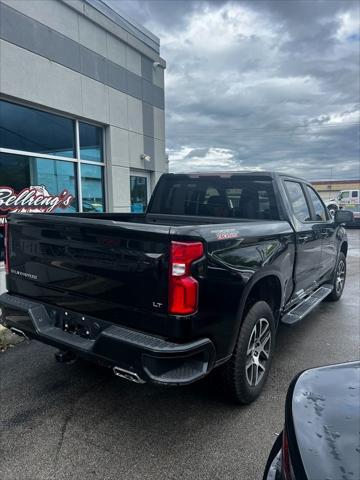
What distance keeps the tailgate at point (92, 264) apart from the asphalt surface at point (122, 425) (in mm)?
893

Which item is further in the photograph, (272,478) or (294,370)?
(294,370)

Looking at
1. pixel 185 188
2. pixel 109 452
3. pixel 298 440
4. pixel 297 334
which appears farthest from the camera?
pixel 297 334

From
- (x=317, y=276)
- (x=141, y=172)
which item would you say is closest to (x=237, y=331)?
(x=317, y=276)

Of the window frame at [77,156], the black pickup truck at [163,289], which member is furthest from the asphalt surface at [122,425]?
the window frame at [77,156]

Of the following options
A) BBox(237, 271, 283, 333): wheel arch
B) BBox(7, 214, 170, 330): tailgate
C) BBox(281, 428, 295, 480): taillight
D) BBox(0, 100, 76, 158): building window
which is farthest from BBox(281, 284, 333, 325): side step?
BBox(0, 100, 76, 158): building window

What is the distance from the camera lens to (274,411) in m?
3.09

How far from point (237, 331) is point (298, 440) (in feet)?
4.66

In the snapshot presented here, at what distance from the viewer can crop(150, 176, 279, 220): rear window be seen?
13.4 ft

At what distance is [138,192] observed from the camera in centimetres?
1073

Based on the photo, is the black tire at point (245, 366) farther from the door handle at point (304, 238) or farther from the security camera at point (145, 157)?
the security camera at point (145, 157)

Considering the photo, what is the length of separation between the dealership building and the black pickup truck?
11.4 feet

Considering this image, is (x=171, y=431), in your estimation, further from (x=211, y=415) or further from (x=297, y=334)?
(x=297, y=334)

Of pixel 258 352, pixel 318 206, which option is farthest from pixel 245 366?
pixel 318 206

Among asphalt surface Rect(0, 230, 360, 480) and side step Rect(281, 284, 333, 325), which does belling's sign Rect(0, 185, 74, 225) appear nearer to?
asphalt surface Rect(0, 230, 360, 480)
